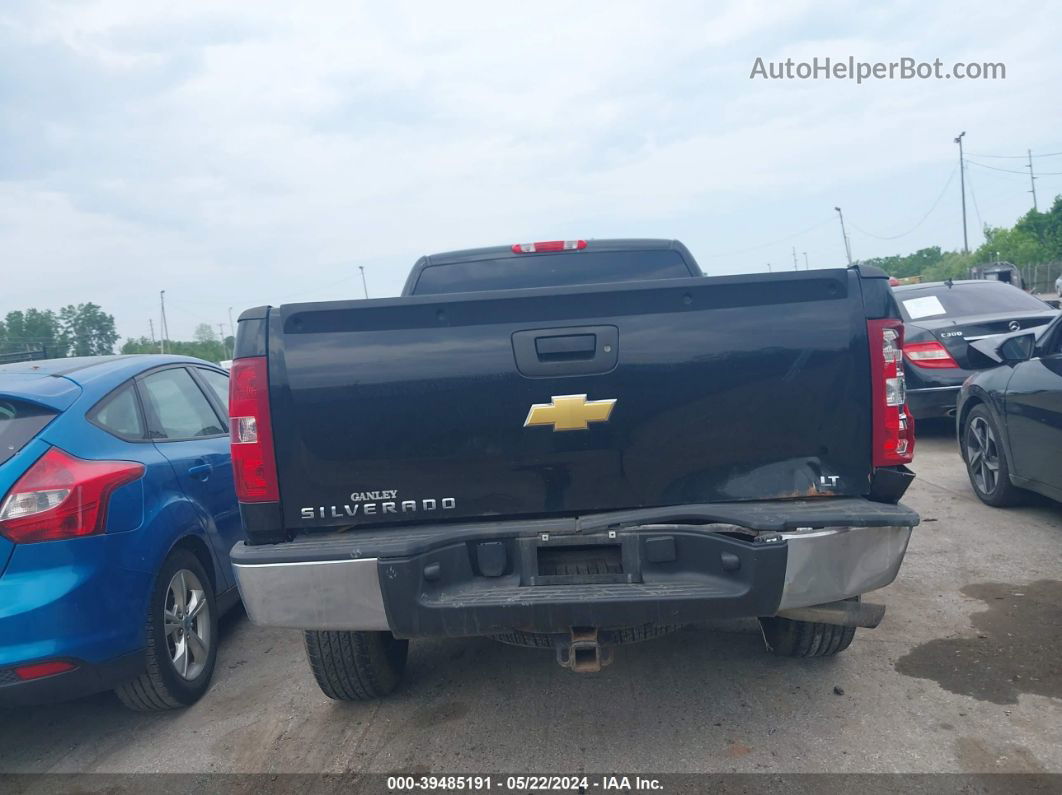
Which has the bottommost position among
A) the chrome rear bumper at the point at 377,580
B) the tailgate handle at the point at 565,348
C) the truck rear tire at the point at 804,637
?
the truck rear tire at the point at 804,637

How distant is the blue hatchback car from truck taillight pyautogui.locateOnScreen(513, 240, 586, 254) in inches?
77.0

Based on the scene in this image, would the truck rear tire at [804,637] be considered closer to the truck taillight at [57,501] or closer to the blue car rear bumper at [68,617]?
the blue car rear bumper at [68,617]

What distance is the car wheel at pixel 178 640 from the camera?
3.63 m

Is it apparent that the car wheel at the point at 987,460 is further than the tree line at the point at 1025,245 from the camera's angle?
No

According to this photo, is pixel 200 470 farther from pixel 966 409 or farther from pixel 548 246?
pixel 966 409

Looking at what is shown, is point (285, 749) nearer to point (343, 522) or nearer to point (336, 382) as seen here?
point (343, 522)

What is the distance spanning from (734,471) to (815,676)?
1.34 meters

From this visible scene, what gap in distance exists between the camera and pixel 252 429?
296cm

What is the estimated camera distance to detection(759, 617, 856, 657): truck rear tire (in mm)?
3615

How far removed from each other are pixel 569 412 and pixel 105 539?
6.37ft

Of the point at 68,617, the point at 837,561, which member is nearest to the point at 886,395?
the point at 837,561

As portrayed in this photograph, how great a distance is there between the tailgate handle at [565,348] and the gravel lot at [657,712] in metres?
1.48

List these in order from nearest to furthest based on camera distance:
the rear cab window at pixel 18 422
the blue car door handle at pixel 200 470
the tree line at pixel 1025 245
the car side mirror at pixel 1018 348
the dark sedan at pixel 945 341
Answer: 1. the rear cab window at pixel 18 422
2. the blue car door handle at pixel 200 470
3. the car side mirror at pixel 1018 348
4. the dark sedan at pixel 945 341
5. the tree line at pixel 1025 245

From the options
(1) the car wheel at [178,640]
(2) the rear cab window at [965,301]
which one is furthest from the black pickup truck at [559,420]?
(2) the rear cab window at [965,301]
